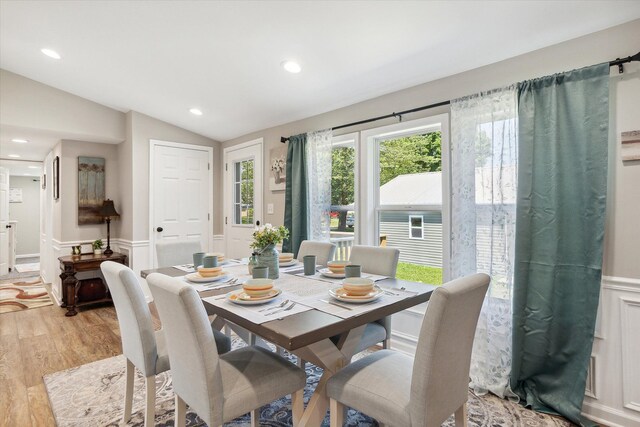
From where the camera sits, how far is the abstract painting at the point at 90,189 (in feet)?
15.4

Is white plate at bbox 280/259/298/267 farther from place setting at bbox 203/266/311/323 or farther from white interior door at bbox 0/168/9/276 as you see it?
white interior door at bbox 0/168/9/276

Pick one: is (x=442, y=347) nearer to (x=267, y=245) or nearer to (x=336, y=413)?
(x=336, y=413)

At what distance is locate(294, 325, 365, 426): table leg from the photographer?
158cm

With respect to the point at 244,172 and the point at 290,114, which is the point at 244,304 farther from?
the point at 244,172

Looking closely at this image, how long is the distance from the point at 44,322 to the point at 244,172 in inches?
115

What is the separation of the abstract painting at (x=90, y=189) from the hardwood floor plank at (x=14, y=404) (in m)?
2.60

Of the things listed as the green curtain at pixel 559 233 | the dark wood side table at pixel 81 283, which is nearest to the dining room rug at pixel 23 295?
the dark wood side table at pixel 81 283

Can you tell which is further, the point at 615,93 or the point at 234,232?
the point at 234,232

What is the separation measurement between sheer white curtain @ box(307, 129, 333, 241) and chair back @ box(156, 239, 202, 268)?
47.1 inches

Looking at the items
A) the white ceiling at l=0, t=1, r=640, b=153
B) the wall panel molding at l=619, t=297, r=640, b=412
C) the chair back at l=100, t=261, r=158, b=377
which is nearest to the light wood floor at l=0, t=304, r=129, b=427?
the chair back at l=100, t=261, r=158, b=377

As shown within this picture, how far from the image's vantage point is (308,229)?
3717mm

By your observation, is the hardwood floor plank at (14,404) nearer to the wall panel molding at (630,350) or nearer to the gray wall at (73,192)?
the gray wall at (73,192)

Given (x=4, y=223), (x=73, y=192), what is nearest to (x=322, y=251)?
(x=73, y=192)

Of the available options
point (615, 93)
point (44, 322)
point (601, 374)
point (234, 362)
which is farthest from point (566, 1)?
point (44, 322)
